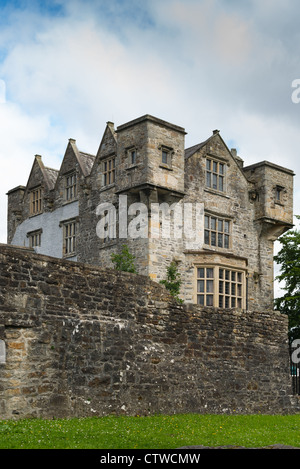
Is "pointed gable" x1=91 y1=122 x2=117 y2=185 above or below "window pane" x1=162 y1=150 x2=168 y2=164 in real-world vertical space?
above

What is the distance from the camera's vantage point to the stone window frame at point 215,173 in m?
33.9

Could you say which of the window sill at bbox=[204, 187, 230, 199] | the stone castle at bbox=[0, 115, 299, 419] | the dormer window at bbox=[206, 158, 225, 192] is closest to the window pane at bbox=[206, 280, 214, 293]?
the stone castle at bbox=[0, 115, 299, 419]

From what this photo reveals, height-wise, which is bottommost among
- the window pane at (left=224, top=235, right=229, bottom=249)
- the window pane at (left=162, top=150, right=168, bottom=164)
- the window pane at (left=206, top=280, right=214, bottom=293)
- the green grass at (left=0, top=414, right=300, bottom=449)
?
the green grass at (left=0, top=414, right=300, bottom=449)

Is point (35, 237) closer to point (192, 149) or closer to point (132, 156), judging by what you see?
point (132, 156)

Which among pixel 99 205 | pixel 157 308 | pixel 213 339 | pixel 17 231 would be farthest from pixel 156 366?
pixel 17 231

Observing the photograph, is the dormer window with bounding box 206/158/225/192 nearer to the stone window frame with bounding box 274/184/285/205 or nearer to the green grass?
the stone window frame with bounding box 274/184/285/205

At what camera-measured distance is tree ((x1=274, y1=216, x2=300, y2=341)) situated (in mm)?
34812

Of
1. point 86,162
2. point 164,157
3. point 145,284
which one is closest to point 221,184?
point 164,157

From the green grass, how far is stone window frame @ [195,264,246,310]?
14.5m

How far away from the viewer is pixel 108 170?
110 feet

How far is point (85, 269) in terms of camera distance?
648 inches

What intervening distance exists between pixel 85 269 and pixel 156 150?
14.8 metres

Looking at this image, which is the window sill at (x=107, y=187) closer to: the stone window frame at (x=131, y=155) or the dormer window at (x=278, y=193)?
the stone window frame at (x=131, y=155)

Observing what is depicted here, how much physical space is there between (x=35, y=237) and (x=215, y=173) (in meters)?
10.9
